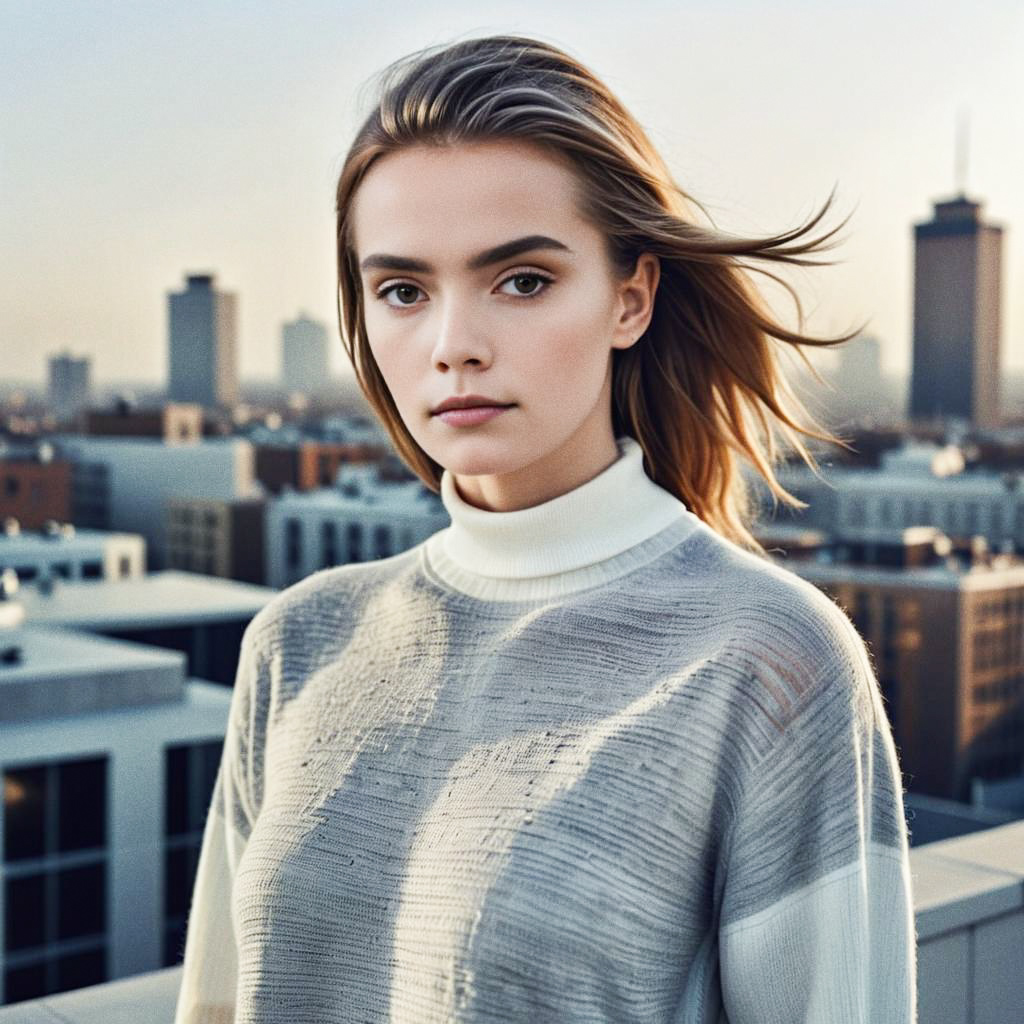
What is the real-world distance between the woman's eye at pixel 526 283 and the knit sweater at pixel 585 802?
185 millimetres

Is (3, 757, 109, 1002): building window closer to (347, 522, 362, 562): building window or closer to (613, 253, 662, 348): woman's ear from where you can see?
(613, 253, 662, 348): woman's ear

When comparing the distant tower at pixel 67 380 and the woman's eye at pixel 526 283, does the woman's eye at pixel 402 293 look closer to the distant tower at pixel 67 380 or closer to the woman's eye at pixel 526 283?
the woman's eye at pixel 526 283

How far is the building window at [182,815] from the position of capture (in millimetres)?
12586

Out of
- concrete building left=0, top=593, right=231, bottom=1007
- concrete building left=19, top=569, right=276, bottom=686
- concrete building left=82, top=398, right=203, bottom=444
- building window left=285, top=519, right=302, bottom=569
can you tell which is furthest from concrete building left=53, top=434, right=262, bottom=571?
concrete building left=0, top=593, right=231, bottom=1007

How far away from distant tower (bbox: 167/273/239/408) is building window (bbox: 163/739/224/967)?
7792 centimetres

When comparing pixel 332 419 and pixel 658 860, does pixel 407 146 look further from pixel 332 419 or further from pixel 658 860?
pixel 332 419

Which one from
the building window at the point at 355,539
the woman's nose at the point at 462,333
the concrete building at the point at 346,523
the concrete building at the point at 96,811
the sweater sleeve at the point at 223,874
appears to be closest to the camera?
the woman's nose at the point at 462,333

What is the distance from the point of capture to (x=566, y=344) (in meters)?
1.32

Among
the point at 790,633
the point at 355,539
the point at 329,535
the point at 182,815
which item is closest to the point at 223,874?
the point at 790,633

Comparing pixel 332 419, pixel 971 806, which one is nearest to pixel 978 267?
pixel 332 419

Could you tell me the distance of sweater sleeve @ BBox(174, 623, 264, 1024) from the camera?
1.56 meters

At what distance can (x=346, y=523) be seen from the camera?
3525 centimetres

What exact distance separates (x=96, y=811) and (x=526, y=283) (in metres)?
11.5

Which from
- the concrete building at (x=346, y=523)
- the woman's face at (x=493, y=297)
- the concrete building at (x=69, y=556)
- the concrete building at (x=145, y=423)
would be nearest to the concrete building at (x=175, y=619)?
the concrete building at (x=69, y=556)
